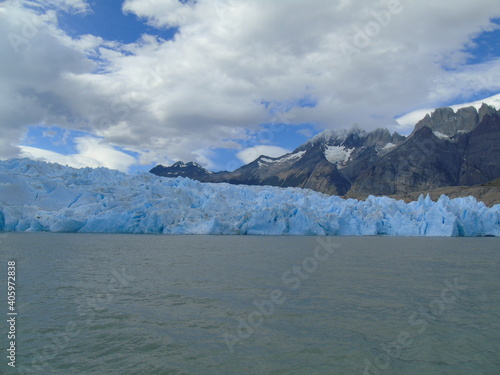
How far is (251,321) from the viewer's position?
7363 millimetres

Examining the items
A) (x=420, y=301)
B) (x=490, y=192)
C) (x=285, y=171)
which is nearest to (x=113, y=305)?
(x=420, y=301)

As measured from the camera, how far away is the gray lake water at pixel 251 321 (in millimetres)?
5480

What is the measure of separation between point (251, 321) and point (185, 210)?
30.3m

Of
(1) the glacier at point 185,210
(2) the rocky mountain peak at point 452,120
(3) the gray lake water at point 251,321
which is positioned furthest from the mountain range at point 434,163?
(3) the gray lake water at point 251,321

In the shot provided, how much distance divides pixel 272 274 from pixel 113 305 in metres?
5.86

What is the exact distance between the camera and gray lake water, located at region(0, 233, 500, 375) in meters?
5.48

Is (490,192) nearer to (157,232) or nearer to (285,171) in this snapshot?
(157,232)

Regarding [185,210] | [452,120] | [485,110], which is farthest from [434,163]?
[185,210]

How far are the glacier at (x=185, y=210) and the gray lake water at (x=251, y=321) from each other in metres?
22.6

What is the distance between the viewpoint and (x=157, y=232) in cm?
3672

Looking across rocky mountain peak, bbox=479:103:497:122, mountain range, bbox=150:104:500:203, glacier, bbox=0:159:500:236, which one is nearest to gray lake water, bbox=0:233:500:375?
glacier, bbox=0:159:500:236

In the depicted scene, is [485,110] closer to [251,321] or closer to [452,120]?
[452,120]

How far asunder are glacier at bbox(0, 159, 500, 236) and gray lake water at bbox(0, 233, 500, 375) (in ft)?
74.2

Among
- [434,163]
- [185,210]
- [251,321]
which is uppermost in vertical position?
[434,163]
